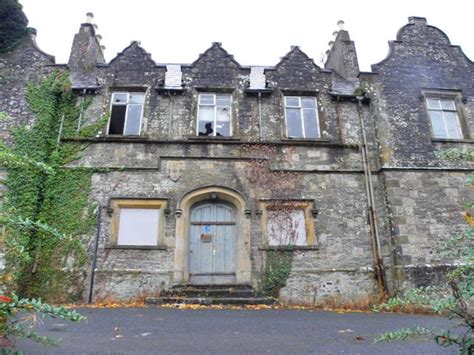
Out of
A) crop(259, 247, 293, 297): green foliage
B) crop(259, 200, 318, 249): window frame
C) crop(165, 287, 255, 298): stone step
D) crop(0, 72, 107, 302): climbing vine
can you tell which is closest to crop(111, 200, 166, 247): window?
crop(0, 72, 107, 302): climbing vine

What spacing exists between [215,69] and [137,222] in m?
6.05

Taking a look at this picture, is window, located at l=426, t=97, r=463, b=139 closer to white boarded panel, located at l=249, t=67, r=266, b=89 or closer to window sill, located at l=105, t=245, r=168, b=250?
white boarded panel, located at l=249, t=67, r=266, b=89

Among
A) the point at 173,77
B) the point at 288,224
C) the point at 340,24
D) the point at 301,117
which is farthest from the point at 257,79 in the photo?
the point at 288,224

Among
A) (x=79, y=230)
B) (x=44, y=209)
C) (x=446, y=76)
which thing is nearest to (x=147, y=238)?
(x=79, y=230)

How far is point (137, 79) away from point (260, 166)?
5.26 meters

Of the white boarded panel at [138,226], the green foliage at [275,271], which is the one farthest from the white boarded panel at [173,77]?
the green foliage at [275,271]

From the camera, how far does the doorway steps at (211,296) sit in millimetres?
10391

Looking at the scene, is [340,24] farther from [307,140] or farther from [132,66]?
Result: [132,66]

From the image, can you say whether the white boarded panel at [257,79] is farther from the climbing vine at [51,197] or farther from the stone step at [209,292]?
the stone step at [209,292]

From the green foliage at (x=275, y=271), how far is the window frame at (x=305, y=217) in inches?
8.1

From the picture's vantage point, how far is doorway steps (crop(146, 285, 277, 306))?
34.1 feet

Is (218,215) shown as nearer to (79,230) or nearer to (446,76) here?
(79,230)

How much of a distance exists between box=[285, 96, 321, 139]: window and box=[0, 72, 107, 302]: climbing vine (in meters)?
6.13

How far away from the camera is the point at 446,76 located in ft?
47.8
